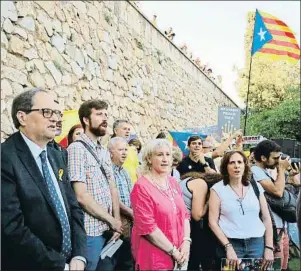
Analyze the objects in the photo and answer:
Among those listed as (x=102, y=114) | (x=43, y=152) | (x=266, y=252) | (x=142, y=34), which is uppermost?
(x=142, y=34)

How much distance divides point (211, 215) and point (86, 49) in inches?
149

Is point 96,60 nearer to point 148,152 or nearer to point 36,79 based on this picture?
point 36,79

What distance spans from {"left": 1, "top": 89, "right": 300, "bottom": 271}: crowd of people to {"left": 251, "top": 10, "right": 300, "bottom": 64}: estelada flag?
17.5ft

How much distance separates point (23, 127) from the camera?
2.58 metres

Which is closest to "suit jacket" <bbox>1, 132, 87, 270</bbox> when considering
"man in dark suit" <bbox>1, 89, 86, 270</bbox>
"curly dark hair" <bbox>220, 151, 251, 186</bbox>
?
"man in dark suit" <bbox>1, 89, 86, 270</bbox>

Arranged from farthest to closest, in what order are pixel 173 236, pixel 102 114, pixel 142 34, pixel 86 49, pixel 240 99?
pixel 240 99
pixel 142 34
pixel 86 49
pixel 102 114
pixel 173 236

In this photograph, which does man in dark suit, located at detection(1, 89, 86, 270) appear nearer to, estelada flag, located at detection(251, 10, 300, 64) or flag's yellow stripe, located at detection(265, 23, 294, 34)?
estelada flag, located at detection(251, 10, 300, 64)

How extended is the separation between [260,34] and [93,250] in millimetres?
7582

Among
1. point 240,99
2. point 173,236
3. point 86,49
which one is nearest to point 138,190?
point 173,236

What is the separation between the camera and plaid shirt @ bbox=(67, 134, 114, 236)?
3.12 meters

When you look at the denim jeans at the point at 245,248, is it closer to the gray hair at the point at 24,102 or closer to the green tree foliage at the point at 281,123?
the gray hair at the point at 24,102

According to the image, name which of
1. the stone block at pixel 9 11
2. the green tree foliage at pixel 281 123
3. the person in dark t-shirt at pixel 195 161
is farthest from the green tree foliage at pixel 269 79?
the stone block at pixel 9 11

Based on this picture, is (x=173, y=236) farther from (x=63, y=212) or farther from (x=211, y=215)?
(x=63, y=212)

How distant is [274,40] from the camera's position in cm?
954
